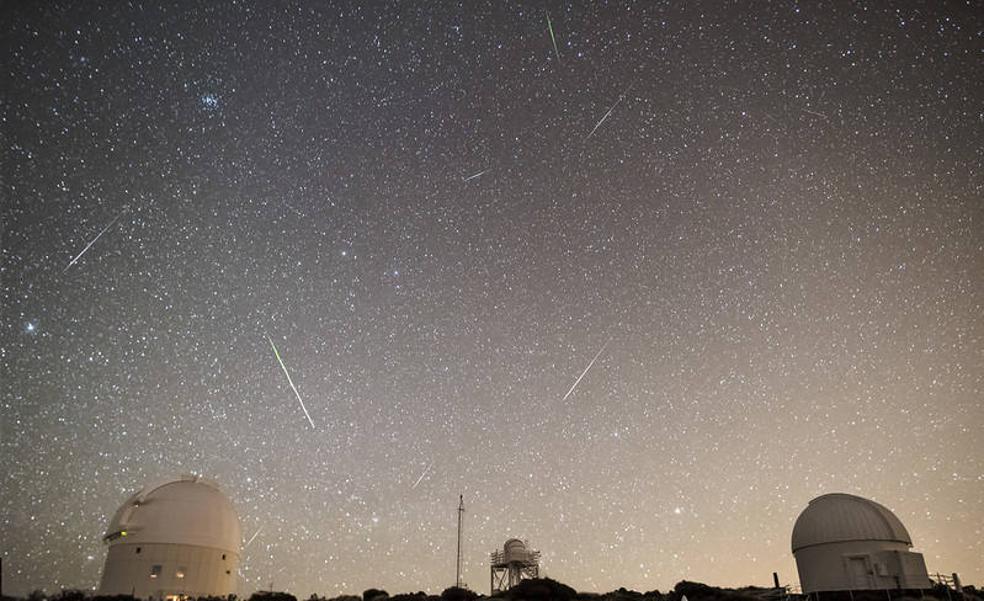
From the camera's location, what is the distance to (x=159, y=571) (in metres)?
29.8

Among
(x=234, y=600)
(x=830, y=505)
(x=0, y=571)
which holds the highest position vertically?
(x=830, y=505)

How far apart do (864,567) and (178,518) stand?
37.4 meters

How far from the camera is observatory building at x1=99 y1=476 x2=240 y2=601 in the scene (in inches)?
1162

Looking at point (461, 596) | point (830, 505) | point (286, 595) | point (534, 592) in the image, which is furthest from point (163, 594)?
point (830, 505)

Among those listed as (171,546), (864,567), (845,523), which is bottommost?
(864,567)

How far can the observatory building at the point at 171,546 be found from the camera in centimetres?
2952

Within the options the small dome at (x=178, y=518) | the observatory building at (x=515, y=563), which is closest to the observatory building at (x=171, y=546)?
the small dome at (x=178, y=518)

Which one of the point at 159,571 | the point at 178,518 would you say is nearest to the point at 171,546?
the point at 159,571

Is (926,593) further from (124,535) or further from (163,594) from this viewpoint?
(124,535)

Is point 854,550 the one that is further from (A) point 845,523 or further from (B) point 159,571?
(B) point 159,571

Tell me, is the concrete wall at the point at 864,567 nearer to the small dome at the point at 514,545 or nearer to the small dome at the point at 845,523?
the small dome at the point at 845,523

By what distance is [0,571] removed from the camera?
4.71 m

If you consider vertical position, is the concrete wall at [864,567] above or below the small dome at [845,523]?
below

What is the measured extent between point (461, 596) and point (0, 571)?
29.6 m
